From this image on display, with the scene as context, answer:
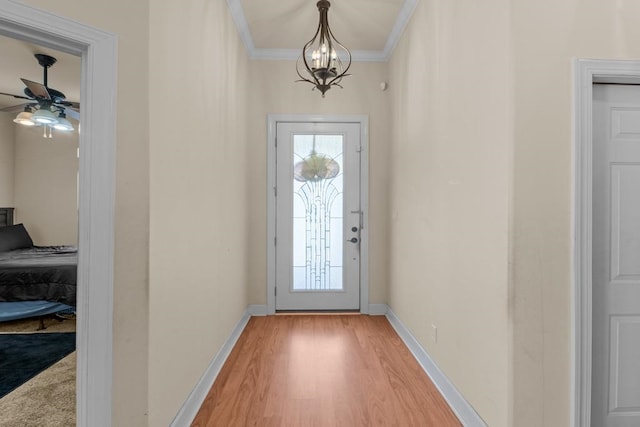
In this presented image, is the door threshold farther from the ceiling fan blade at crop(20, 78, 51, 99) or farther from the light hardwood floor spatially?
the ceiling fan blade at crop(20, 78, 51, 99)

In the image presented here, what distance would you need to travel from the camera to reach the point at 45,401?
2012 mm

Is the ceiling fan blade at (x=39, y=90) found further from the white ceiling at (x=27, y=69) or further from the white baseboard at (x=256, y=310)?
the white baseboard at (x=256, y=310)

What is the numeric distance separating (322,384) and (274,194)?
214 centimetres

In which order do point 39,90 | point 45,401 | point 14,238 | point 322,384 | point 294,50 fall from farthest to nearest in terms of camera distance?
point 14,238
point 294,50
point 39,90
point 322,384
point 45,401

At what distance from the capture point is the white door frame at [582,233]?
144 cm

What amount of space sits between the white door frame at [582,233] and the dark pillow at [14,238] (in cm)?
573

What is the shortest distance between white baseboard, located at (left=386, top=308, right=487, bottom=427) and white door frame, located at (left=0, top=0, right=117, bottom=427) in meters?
1.83

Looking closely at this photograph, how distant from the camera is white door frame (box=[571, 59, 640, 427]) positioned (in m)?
1.44

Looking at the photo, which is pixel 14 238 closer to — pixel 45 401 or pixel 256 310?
pixel 45 401

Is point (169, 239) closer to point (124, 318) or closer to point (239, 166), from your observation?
point (124, 318)

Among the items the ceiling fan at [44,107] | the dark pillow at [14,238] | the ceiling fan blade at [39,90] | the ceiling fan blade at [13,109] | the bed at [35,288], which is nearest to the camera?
the ceiling fan blade at [39,90]

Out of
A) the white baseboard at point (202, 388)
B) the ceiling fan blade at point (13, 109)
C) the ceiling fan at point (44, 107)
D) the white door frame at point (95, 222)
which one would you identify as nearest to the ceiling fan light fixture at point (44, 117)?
the ceiling fan at point (44, 107)

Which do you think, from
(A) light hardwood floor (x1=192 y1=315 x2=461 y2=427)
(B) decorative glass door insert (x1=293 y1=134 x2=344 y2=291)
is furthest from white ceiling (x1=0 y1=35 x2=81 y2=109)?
(A) light hardwood floor (x1=192 y1=315 x2=461 y2=427)

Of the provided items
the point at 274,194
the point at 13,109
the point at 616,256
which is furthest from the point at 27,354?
the point at 616,256
